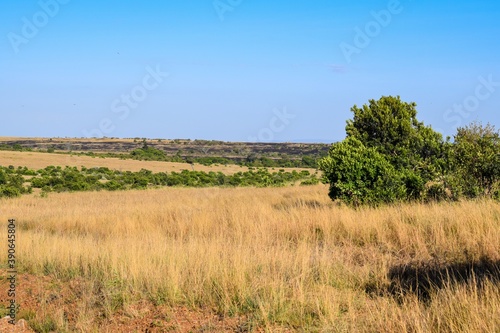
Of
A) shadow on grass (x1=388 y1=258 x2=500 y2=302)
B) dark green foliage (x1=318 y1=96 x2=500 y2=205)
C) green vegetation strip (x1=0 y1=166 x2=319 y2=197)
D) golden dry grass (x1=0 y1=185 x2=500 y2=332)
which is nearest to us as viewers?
golden dry grass (x1=0 y1=185 x2=500 y2=332)

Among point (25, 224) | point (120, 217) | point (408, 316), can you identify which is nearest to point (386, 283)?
point (408, 316)

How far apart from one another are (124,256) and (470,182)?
10689 mm

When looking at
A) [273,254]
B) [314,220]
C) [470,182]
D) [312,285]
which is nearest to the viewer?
[312,285]

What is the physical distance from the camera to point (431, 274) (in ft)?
24.2

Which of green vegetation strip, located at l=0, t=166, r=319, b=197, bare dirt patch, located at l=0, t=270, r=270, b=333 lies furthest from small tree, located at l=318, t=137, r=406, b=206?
green vegetation strip, located at l=0, t=166, r=319, b=197

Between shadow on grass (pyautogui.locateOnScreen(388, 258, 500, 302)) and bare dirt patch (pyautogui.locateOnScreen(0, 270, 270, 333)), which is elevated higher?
shadow on grass (pyautogui.locateOnScreen(388, 258, 500, 302))

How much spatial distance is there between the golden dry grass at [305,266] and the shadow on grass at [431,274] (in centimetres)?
25

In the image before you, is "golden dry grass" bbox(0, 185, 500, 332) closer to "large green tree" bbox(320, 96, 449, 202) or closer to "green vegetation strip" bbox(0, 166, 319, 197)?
"large green tree" bbox(320, 96, 449, 202)

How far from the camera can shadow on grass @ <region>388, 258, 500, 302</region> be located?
261 inches

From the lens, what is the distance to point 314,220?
12133 millimetres

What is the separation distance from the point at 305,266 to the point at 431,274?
6.31 ft

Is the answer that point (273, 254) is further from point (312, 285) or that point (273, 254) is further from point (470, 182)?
point (470, 182)

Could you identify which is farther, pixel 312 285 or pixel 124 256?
pixel 124 256

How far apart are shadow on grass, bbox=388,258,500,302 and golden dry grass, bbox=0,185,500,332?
0.81 ft
